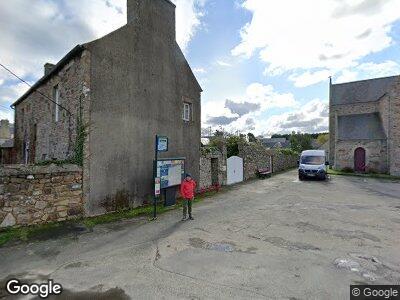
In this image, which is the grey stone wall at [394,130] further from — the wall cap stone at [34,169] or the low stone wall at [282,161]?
the wall cap stone at [34,169]

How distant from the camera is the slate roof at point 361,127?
29734 mm

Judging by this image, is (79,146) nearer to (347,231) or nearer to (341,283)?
(341,283)

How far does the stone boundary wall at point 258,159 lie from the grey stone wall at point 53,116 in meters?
13.3

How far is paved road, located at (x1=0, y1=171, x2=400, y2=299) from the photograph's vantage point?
4.93 m

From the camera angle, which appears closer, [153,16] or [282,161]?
[153,16]

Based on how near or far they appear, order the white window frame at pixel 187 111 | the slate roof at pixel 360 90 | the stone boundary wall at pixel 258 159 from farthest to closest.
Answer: the slate roof at pixel 360 90 < the stone boundary wall at pixel 258 159 < the white window frame at pixel 187 111

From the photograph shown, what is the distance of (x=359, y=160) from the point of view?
3012cm

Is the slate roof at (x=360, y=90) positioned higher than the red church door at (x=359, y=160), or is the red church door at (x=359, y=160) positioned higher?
the slate roof at (x=360, y=90)

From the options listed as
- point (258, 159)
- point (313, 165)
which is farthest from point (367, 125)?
point (258, 159)

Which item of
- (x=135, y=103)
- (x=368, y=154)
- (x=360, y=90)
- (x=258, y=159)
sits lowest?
(x=258, y=159)
